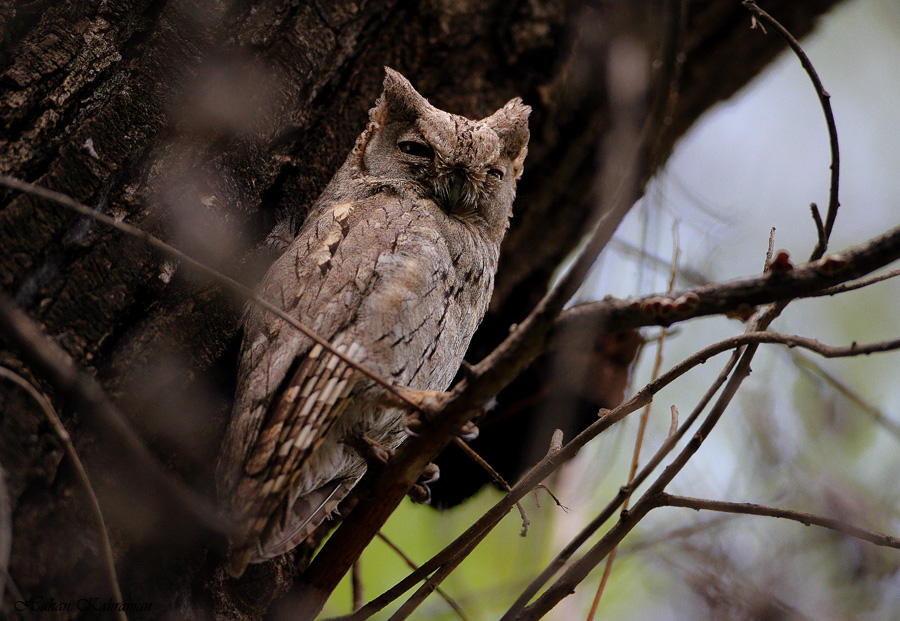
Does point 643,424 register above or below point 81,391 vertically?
above

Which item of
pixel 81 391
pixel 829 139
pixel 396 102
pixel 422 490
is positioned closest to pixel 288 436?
pixel 81 391

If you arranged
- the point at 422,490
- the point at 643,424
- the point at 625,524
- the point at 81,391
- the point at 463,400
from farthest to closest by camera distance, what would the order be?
the point at 422,490 < the point at 643,424 < the point at 625,524 < the point at 463,400 < the point at 81,391

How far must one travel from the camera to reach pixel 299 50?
2.31m

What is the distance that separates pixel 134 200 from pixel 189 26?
0.65 meters

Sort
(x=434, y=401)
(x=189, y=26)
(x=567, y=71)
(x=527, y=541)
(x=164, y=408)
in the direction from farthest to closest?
(x=527, y=541) < (x=567, y=71) < (x=189, y=26) < (x=164, y=408) < (x=434, y=401)

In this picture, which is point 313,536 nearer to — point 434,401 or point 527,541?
point 434,401

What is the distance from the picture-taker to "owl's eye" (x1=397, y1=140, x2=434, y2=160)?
2342 millimetres

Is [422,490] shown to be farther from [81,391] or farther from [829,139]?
[829,139]

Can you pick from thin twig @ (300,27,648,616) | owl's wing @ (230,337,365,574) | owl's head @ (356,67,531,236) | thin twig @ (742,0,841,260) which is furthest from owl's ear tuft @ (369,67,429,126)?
thin twig @ (742,0,841,260)

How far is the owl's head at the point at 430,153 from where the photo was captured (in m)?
2.31

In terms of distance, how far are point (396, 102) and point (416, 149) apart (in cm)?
18

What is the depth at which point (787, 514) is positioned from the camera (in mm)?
1473

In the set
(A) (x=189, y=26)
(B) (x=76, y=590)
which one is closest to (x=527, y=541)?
(B) (x=76, y=590)

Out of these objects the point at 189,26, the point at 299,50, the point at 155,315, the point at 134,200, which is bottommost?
the point at 155,315
